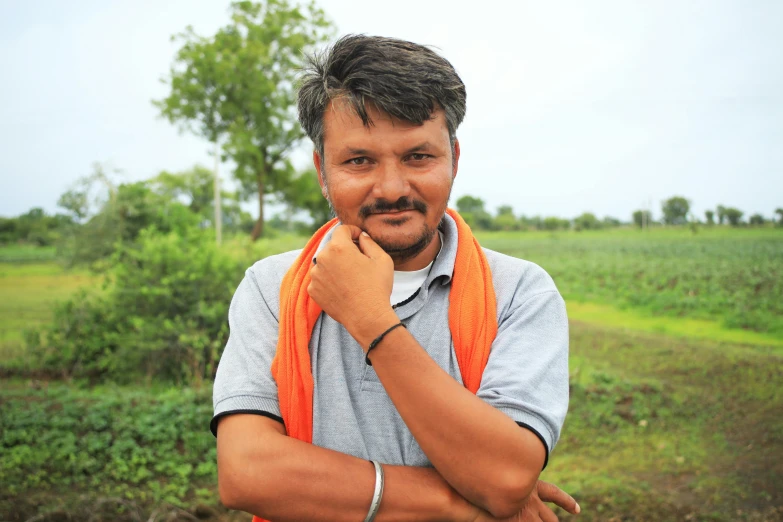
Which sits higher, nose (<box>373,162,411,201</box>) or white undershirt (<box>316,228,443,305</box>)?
nose (<box>373,162,411,201</box>)

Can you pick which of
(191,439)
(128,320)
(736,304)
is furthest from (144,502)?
(736,304)

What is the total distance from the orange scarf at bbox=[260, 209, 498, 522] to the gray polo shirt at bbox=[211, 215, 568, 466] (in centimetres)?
3

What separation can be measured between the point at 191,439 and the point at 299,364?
3.50m

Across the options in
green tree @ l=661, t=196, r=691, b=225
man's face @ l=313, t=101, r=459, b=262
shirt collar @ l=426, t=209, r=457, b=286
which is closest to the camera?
man's face @ l=313, t=101, r=459, b=262

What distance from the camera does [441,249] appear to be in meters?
1.62

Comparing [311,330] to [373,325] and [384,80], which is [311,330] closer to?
[373,325]

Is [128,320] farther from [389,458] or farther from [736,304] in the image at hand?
[736,304]

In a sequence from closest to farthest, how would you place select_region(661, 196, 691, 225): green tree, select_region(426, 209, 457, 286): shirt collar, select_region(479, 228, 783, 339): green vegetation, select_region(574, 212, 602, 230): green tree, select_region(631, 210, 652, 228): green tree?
1. select_region(426, 209, 457, 286): shirt collar
2. select_region(479, 228, 783, 339): green vegetation
3. select_region(661, 196, 691, 225): green tree
4. select_region(631, 210, 652, 228): green tree
5. select_region(574, 212, 602, 230): green tree

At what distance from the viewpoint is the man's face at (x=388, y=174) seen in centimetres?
142

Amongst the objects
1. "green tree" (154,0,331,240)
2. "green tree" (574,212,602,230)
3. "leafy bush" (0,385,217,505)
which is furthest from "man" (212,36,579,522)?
"green tree" (154,0,331,240)

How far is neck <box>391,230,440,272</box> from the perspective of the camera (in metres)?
1.60

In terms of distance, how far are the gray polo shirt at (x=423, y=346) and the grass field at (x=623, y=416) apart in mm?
2763

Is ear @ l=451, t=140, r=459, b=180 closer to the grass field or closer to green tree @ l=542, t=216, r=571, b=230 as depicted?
the grass field

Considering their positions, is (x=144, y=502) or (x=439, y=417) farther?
(x=144, y=502)
